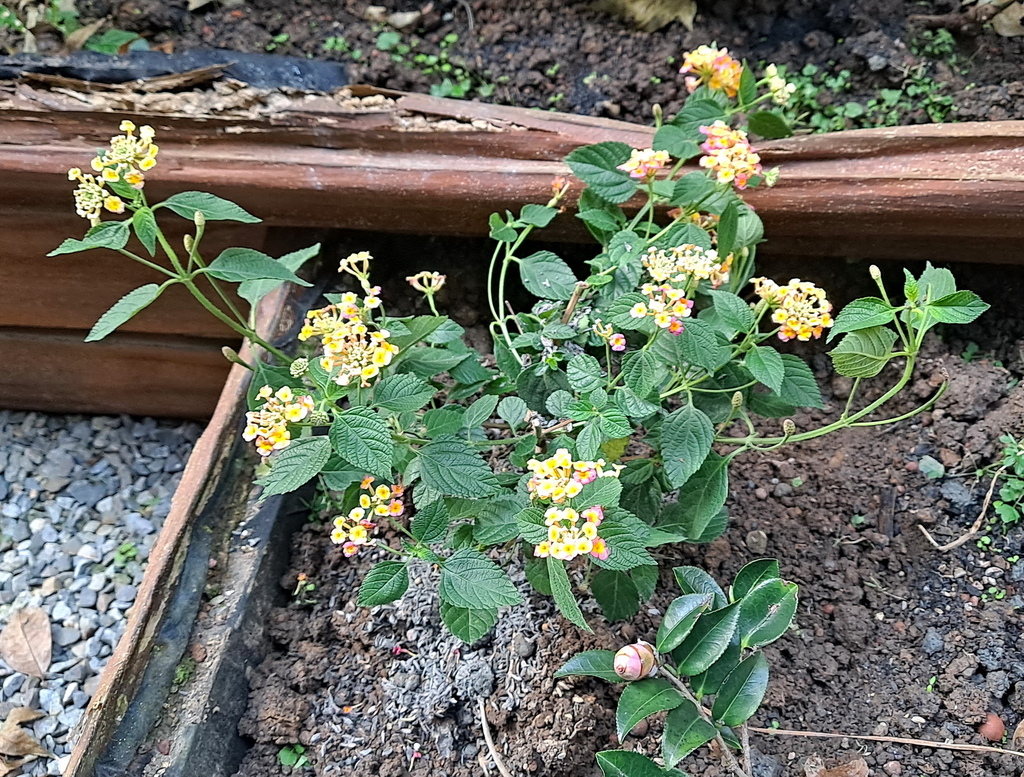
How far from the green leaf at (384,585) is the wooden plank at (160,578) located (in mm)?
330

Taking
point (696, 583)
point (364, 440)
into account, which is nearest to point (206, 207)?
point (364, 440)

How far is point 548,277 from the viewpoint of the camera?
0.94 meters

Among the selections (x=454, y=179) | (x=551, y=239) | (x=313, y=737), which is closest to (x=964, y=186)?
(x=551, y=239)

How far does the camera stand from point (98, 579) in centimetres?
139

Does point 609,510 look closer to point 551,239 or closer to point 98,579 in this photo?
point 551,239

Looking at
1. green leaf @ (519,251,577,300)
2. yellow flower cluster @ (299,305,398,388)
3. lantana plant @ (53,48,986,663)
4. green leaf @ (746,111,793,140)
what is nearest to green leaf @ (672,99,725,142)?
lantana plant @ (53,48,986,663)

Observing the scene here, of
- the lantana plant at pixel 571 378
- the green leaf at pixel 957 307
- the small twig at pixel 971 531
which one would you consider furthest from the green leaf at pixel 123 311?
the small twig at pixel 971 531

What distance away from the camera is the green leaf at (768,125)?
106cm

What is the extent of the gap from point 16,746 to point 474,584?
2.90ft

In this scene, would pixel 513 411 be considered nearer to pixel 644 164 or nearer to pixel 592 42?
pixel 644 164

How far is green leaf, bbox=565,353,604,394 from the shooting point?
2.56 ft

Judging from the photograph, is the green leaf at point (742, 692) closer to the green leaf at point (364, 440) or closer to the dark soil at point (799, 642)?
the dark soil at point (799, 642)

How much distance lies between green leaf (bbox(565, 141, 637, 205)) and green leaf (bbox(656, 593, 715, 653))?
468mm

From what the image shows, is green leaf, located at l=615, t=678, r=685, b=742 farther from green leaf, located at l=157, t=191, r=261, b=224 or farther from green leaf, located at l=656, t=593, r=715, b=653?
green leaf, located at l=157, t=191, r=261, b=224
